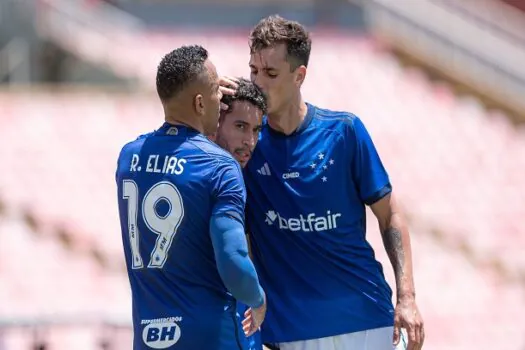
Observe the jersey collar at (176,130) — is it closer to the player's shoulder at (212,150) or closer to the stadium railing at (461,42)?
the player's shoulder at (212,150)

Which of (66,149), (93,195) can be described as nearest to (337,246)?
(93,195)

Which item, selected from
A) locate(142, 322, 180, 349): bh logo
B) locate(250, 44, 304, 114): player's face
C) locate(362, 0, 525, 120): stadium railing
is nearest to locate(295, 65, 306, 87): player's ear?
locate(250, 44, 304, 114): player's face

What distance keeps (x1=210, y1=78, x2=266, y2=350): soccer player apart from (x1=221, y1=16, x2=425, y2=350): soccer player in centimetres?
20

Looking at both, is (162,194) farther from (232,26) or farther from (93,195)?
(232,26)

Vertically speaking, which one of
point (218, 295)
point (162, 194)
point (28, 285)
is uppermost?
point (162, 194)

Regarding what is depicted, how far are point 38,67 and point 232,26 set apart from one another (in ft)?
12.2

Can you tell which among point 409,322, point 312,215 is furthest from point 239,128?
point 409,322

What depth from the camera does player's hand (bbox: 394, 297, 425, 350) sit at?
485cm

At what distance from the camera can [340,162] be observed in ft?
16.6

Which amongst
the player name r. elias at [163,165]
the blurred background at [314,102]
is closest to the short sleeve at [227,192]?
the player name r. elias at [163,165]

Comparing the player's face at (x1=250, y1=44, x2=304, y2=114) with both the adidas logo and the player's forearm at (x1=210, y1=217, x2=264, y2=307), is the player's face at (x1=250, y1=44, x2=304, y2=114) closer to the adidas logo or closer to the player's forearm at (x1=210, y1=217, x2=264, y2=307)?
the adidas logo

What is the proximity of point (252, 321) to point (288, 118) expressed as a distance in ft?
3.14

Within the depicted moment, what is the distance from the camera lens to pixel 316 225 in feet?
16.7

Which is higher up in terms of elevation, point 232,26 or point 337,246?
point 232,26
